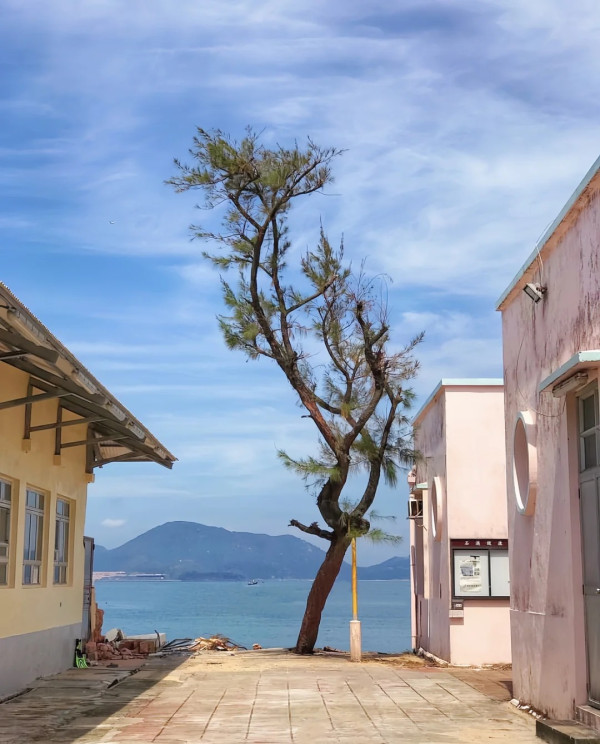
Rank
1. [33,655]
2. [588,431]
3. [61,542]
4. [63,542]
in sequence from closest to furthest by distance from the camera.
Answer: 1. [588,431]
2. [33,655]
3. [61,542]
4. [63,542]

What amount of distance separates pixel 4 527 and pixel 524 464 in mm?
6114

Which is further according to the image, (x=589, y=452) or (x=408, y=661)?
(x=408, y=661)

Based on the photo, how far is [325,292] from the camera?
19.5 meters

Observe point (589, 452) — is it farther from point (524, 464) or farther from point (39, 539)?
point (39, 539)

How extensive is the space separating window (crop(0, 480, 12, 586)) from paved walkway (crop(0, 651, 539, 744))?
1.45m

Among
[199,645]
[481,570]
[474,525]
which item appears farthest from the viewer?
[199,645]

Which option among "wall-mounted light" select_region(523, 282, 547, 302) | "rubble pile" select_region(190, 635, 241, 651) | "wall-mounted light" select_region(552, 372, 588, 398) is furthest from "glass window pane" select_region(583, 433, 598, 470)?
"rubble pile" select_region(190, 635, 241, 651)

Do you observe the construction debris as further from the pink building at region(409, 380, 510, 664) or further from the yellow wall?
the pink building at region(409, 380, 510, 664)

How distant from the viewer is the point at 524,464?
444 inches

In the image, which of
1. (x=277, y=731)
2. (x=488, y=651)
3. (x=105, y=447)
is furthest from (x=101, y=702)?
(x=488, y=651)

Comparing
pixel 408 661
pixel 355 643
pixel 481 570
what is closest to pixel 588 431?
pixel 481 570

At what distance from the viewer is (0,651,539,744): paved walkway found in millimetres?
9008

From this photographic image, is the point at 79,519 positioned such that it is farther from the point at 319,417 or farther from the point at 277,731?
the point at 277,731

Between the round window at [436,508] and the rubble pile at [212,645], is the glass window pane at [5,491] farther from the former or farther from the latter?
the rubble pile at [212,645]
